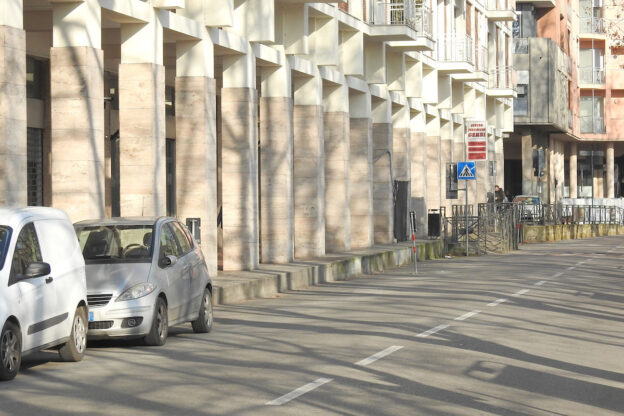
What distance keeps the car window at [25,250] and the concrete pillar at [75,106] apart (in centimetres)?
862

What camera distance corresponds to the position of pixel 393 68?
45.5m

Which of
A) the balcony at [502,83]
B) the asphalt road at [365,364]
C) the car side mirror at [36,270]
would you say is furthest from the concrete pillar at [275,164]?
the balcony at [502,83]

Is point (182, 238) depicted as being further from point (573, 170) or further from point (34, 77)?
point (573, 170)

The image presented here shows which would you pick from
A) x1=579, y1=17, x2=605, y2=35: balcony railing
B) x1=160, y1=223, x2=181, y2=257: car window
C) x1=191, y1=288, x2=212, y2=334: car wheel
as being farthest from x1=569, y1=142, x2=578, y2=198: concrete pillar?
x1=160, y1=223, x2=181, y2=257: car window

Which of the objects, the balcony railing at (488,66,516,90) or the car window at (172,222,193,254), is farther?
the balcony railing at (488,66,516,90)

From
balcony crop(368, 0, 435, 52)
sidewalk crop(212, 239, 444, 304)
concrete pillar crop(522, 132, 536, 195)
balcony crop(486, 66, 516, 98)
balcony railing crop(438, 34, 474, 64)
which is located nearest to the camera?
sidewalk crop(212, 239, 444, 304)

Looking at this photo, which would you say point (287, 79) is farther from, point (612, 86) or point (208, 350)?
point (612, 86)

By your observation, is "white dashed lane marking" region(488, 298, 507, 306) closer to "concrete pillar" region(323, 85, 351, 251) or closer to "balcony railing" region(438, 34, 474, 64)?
"concrete pillar" region(323, 85, 351, 251)

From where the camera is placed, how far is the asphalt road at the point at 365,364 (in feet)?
34.3

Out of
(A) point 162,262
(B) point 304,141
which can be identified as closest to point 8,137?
(A) point 162,262

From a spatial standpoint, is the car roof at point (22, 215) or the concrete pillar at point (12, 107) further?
the concrete pillar at point (12, 107)

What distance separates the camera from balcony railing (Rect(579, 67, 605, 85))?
95.0m

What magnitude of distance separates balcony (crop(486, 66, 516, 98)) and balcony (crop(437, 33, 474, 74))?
12.8 meters

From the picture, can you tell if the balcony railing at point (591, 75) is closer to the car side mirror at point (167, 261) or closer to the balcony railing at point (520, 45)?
the balcony railing at point (520, 45)
